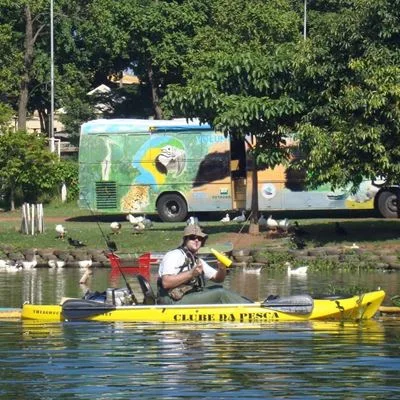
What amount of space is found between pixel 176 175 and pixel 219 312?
22328 mm

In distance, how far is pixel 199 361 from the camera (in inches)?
629

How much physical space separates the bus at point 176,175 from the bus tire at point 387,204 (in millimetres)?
909

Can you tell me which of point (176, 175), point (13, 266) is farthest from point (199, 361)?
point (176, 175)

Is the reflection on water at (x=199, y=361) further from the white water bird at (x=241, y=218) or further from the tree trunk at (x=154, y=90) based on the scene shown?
the tree trunk at (x=154, y=90)

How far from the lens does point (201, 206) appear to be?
41.2 m

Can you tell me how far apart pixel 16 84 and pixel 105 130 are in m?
16.8

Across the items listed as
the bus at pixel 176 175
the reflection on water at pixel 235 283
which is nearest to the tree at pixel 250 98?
the reflection on water at pixel 235 283

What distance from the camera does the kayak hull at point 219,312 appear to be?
62.2 feet

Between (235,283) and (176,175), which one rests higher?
(176,175)

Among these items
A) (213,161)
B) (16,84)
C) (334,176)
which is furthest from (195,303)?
(16,84)

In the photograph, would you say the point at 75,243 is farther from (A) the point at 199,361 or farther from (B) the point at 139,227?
(A) the point at 199,361

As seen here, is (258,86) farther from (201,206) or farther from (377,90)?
(201,206)

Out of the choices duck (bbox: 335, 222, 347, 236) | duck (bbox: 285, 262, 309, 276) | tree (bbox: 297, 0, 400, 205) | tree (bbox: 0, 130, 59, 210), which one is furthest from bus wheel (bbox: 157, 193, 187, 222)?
duck (bbox: 285, 262, 309, 276)

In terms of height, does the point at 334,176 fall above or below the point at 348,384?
above
